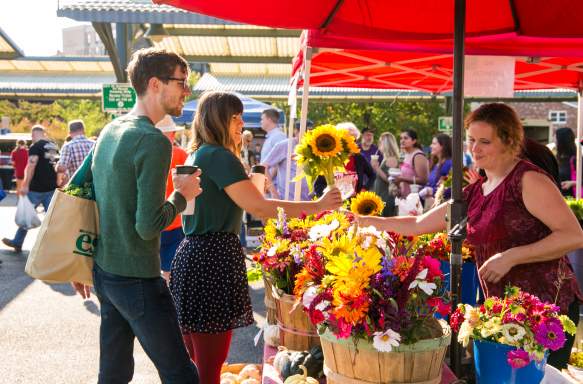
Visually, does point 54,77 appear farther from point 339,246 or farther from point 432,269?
point 432,269

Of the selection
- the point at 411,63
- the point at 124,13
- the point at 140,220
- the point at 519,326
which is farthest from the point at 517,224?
the point at 124,13

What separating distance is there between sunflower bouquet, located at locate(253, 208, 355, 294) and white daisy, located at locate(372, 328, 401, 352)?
68cm

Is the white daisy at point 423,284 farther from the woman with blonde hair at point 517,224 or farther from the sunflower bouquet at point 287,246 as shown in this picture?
the woman with blonde hair at point 517,224

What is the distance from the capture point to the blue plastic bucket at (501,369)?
207cm

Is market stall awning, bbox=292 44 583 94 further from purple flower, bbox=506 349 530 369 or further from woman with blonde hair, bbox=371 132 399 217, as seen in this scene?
purple flower, bbox=506 349 530 369

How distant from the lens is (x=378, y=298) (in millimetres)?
2094

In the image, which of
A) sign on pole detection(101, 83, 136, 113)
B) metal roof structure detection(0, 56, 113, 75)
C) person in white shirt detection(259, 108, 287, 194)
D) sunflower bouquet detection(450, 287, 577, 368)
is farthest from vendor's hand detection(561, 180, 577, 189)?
metal roof structure detection(0, 56, 113, 75)

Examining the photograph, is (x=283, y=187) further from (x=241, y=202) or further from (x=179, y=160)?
(x=241, y=202)

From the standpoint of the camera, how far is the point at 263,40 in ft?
46.3

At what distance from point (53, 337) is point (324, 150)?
13.0 feet

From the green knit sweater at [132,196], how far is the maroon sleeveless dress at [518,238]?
1.37 m

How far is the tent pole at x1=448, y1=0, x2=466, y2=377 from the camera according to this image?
8.89 feet

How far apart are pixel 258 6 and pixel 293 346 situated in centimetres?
166

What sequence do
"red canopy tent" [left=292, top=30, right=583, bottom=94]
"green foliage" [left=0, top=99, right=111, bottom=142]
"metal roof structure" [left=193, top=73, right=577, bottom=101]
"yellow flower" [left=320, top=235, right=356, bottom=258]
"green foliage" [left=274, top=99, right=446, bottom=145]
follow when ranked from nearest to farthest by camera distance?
"yellow flower" [left=320, top=235, right=356, bottom=258], "red canopy tent" [left=292, top=30, right=583, bottom=94], "metal roof structure" [left=193, top=73, right=577, bottom=101], "green foliage" [left=274, top=99, right=446, bottom=145], "green foliage" [left=0, top=99, right=111, bottom=142]
